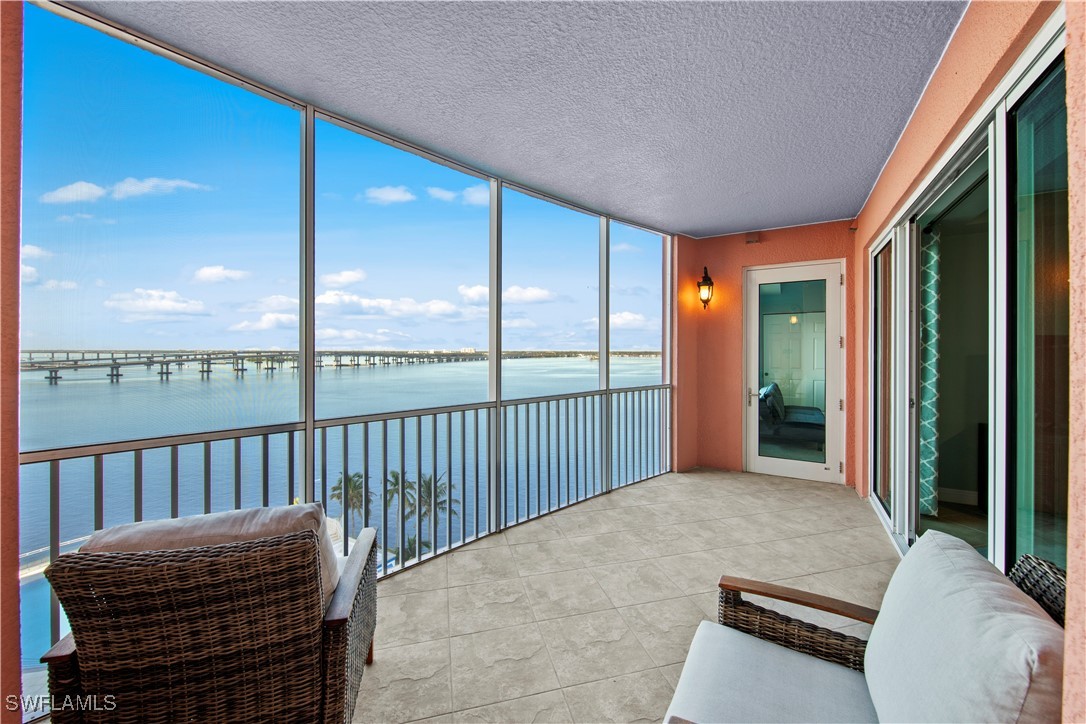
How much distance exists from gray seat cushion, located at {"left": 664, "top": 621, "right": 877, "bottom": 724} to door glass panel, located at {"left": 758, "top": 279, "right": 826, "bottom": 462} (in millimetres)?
3809

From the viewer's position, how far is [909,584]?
1.07m

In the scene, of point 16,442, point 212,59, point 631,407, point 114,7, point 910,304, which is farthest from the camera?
point 631,407

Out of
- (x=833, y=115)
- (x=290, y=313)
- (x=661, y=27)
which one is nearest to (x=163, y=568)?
(x=290, y=313)

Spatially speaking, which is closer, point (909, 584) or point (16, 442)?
point (909, 584)

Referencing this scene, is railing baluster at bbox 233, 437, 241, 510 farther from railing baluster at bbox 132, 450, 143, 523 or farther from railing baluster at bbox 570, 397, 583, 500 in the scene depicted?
railing baluster at bbox 570, 397, 583, 500

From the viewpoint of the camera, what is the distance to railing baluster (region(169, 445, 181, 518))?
2.01 meters

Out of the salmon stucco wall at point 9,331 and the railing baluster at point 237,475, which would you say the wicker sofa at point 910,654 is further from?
the railing baluster at point 237,475


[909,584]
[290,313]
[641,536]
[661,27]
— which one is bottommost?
[641,536]

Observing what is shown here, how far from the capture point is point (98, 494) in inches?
71.4

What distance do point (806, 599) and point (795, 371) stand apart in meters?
3.78

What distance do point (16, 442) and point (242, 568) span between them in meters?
0.73

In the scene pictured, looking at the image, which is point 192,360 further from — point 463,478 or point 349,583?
point 463,478

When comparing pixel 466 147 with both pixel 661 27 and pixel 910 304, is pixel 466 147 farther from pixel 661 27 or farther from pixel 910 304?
pixel 910 304

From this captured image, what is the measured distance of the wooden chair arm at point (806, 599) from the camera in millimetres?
1309
